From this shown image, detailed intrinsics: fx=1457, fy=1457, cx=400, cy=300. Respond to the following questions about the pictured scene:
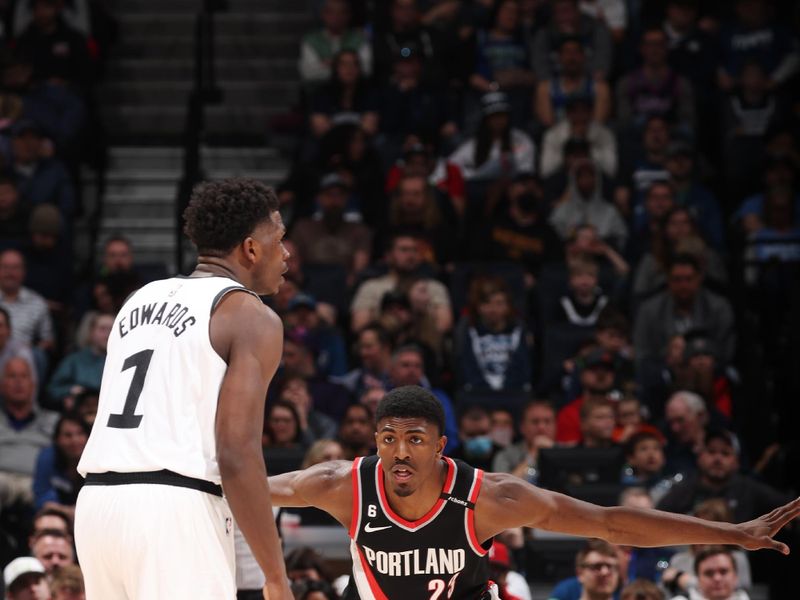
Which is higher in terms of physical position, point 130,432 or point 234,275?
point 234,275

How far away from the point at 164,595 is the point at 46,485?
5.85m

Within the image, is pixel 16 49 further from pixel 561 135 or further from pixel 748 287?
pixel 748 287

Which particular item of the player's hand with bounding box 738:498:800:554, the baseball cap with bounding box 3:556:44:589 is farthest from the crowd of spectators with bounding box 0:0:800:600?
the player's hand with bounding box 738:498:800:554

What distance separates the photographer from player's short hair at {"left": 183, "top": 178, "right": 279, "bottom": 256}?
4.30m

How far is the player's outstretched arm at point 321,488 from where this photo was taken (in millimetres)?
5398

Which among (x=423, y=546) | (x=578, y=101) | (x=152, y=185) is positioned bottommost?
(x=423, y=546)

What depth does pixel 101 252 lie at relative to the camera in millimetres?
13438

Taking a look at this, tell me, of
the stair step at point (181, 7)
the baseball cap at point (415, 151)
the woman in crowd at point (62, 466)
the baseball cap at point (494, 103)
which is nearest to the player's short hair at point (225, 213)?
the woman in crowd at point (62, 466)

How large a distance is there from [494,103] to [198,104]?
263 centimetres

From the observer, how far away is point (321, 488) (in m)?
5.50

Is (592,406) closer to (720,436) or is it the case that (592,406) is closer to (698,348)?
(720,436)

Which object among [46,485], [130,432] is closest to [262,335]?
[130,432]

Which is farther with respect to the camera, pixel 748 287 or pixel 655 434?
pixel 748 287

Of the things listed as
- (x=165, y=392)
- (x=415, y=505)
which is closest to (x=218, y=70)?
(x=415, y=505)
